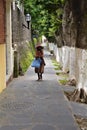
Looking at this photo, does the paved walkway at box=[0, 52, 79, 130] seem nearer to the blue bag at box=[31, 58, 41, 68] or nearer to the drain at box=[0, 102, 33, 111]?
the drain at box=[0, 102, 33, 111]

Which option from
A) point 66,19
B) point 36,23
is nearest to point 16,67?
point 66,19

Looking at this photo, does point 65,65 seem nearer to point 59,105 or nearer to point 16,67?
point 16,67

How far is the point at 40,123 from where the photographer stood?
965 cm

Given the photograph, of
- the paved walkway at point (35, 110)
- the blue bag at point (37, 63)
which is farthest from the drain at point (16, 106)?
the blue bag at point (37, 63)

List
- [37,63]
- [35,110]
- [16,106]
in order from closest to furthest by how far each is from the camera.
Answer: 1. [35,110]
2. [16,106]
3. [37,63]

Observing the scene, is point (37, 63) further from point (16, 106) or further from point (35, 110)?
point (35, 110)

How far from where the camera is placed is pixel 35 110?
11414mm

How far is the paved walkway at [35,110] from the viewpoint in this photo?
9.44m

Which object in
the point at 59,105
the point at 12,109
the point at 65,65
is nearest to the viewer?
the point at 12,109

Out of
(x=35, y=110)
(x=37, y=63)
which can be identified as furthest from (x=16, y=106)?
(x=37, y=63)

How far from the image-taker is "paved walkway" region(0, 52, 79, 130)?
944 cm

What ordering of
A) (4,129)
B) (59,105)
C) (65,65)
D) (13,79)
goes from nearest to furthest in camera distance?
1. (4,129)
2. (59,105)
3. (13,79)
4. (65,65)

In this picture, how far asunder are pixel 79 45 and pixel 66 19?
34.2 feet

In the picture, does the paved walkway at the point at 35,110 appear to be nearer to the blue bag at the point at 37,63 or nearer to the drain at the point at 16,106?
the drain at the point at 16,106
